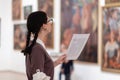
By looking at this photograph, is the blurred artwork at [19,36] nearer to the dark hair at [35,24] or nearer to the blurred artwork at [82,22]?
the blurred artwork at [82,22]

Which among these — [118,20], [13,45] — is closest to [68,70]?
[118,20]

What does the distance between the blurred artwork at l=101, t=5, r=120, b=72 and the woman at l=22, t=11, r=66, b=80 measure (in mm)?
4587

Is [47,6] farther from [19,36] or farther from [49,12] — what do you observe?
[19,36]

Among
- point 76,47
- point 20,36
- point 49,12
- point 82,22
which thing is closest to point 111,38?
point 82,22

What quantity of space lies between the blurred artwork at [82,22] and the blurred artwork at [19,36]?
8.40 feet

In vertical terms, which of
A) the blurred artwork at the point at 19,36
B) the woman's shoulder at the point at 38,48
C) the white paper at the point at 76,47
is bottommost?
the blurred artwork at the point at 19,36

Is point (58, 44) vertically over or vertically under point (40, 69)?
under

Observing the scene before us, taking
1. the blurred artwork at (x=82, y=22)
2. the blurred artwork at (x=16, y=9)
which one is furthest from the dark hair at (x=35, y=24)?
the blurred artwork at (x=16, y=9)

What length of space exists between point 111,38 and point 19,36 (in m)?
5.12

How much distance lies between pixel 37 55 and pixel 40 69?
0.16 m

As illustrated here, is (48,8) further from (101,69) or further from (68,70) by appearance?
(101,69)

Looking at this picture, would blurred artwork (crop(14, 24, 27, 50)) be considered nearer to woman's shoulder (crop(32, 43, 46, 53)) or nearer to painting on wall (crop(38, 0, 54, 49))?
painting on wall (crop(38, 0, 54, 49))

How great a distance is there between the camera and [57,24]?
9.52 metres

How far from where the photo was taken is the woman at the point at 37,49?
10.00 feet
